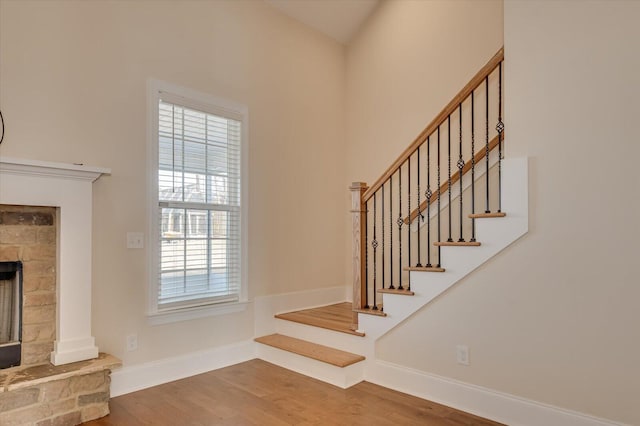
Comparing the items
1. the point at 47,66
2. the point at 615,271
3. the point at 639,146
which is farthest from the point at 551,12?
the point at 47,66

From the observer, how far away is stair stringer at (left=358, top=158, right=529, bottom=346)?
2732mm

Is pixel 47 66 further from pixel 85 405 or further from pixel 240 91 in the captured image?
pixel 85 405

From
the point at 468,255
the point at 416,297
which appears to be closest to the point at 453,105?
the point at 468,255

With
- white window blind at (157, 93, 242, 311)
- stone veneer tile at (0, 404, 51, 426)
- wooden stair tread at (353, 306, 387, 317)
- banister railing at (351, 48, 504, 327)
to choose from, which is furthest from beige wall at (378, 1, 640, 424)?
stone veneer tile at (0, 404, 51, 426)

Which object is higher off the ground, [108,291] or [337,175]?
[337,175]

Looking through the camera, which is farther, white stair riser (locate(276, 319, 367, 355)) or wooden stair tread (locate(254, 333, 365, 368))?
white stair riser (locate(276, 319, 367, 355))

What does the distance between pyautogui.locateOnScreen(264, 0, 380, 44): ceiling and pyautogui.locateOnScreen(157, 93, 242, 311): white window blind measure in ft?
4.78

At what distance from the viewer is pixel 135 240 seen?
11.1ft

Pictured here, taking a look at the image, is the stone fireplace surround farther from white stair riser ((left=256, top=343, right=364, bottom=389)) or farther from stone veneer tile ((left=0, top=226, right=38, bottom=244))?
white stair riser ((left=256, top=343, right=364, bottom=389))

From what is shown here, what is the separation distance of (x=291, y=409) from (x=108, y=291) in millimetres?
1630

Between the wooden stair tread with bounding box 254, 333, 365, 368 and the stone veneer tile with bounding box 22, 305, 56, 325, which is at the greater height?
the stone veneer tile with bounding box 22, 305, 56, 325

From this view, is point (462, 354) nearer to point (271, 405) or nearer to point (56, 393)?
point (271, 405)

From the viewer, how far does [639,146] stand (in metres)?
2.33

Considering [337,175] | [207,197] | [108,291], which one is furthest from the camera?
[337,175]
